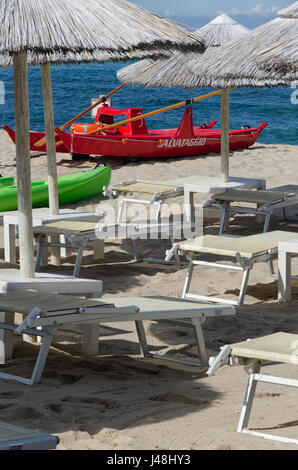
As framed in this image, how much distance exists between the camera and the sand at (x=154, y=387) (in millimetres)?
3561

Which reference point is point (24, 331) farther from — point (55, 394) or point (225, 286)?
point (225, 286)

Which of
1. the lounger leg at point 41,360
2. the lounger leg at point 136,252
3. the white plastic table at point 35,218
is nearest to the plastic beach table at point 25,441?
the lounger leg at point 41,360

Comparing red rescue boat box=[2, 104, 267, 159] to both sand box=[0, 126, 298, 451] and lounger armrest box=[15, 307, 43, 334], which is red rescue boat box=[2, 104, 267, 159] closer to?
sand box=[0, 126, 298, 451]

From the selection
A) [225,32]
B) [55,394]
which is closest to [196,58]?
[225,32]

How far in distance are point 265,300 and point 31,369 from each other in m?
2.34

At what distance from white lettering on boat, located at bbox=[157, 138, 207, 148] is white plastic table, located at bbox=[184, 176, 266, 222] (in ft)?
14.1

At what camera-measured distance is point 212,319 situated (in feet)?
19.0

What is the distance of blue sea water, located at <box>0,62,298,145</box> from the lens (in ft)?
98.4

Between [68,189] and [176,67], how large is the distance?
6.50 ft

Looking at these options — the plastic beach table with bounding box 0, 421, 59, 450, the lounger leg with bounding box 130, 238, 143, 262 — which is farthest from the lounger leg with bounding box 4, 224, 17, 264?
the plastic beach table with bounding box 0, 421, 59, 450

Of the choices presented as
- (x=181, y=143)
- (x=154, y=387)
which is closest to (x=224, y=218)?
(x=154, y=387)

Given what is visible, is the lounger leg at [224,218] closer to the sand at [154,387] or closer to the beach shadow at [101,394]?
the sand at [154,387]

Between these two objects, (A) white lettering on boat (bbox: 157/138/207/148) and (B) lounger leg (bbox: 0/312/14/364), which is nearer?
(B) lounger leg (bbox: 0/312/14/364)

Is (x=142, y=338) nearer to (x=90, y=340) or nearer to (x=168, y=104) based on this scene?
(x=90, y=340)
